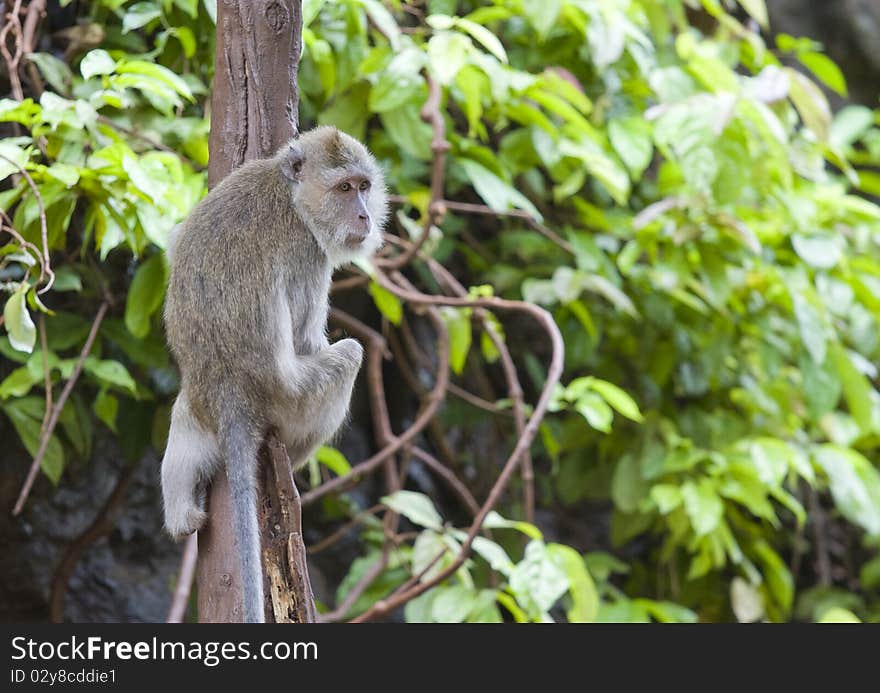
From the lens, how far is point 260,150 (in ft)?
10.2

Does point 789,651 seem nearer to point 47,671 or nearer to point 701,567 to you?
point 701,567

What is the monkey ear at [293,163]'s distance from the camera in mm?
3125

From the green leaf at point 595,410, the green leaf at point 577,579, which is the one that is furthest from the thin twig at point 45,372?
the green leaf at point 595,410

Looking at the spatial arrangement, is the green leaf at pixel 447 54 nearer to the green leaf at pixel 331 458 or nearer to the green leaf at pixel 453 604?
the green leaf at pixel 331 458

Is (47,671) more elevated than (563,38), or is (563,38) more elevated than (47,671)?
(563,38)

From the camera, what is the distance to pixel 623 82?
5.48 metres

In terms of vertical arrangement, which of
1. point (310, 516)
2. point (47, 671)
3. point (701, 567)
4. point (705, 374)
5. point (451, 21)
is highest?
point (451, 21)

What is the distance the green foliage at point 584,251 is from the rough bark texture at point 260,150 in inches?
15.6

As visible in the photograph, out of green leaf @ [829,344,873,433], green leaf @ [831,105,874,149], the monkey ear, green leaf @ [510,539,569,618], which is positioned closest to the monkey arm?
the monkey ear

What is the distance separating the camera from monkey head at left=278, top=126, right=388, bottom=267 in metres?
3.18

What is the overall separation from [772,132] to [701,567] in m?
2.07

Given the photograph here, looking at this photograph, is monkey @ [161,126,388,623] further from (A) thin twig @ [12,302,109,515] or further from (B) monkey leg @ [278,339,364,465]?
(A) thin twig @ [12,302,109,515]

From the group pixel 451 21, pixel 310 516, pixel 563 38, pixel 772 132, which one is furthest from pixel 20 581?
pixel 772 132

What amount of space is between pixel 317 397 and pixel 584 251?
7.80 feet
